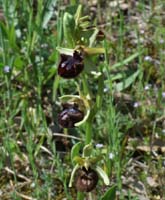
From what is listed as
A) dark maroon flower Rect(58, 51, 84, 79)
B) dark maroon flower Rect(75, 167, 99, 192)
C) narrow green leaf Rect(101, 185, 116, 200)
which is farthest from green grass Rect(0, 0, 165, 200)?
dark maroon flower Rect(58, 51, 84, 79)

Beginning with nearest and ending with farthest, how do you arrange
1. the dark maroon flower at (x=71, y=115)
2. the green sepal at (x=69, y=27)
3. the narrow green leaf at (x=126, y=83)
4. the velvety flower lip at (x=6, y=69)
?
1. the green sepal at (x=69, y=27)
2. the dark maroon flower at (x=71, y=115)
3. the velvety flower lip at (x=6, y=69)
4. the narrow green leaf at (x=126, y=83)

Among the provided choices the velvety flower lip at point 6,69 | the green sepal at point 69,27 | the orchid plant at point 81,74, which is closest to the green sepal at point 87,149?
the orchid plant at point 81,74

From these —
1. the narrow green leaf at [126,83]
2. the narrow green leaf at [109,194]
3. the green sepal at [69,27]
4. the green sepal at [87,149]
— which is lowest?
the narrow green leaf at [109,194]

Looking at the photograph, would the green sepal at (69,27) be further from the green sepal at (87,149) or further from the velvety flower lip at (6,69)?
the velvety flower lip at (6,69)

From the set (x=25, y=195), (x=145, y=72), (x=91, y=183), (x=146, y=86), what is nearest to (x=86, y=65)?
(x=91, y=183)

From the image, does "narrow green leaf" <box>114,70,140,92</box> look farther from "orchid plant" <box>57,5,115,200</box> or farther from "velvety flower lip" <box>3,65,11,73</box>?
"orchid plant" <box>57,5,115,200</box>

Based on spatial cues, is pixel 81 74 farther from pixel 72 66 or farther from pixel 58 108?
pixel 58 108

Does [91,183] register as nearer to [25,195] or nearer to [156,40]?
[25,195]
